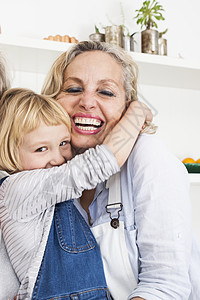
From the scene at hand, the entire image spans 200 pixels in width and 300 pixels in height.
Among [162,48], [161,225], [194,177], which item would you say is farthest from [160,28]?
[161,225]

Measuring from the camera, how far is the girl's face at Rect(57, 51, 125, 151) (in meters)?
1.22

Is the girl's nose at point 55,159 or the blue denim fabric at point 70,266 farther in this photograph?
the girl's nose at point 55,159

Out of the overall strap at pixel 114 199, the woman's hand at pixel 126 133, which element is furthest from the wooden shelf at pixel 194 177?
the overall strap at pixel 114 199

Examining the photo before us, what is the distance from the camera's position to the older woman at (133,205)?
0.93m

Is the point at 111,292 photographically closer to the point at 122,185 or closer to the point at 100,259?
the point at 100,259

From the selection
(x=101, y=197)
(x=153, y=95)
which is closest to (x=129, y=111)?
(x=101, y=197)

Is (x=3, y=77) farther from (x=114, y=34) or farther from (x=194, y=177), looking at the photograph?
(x=194, y=177)

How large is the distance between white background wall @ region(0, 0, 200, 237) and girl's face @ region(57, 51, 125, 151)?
3.00 feet

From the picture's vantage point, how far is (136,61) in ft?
6.26

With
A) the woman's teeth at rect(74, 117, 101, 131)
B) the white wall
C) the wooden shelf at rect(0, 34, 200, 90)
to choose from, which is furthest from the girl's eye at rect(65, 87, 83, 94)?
the white wall

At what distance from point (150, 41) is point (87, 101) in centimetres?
98

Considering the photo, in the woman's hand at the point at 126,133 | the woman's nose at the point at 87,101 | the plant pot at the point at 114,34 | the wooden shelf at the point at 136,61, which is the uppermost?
the plant pot at the point at 114,34

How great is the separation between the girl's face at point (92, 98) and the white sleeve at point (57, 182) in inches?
9.2

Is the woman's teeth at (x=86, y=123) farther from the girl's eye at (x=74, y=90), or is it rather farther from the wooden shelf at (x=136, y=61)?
the wooden shelf at (x=136, y=61)
